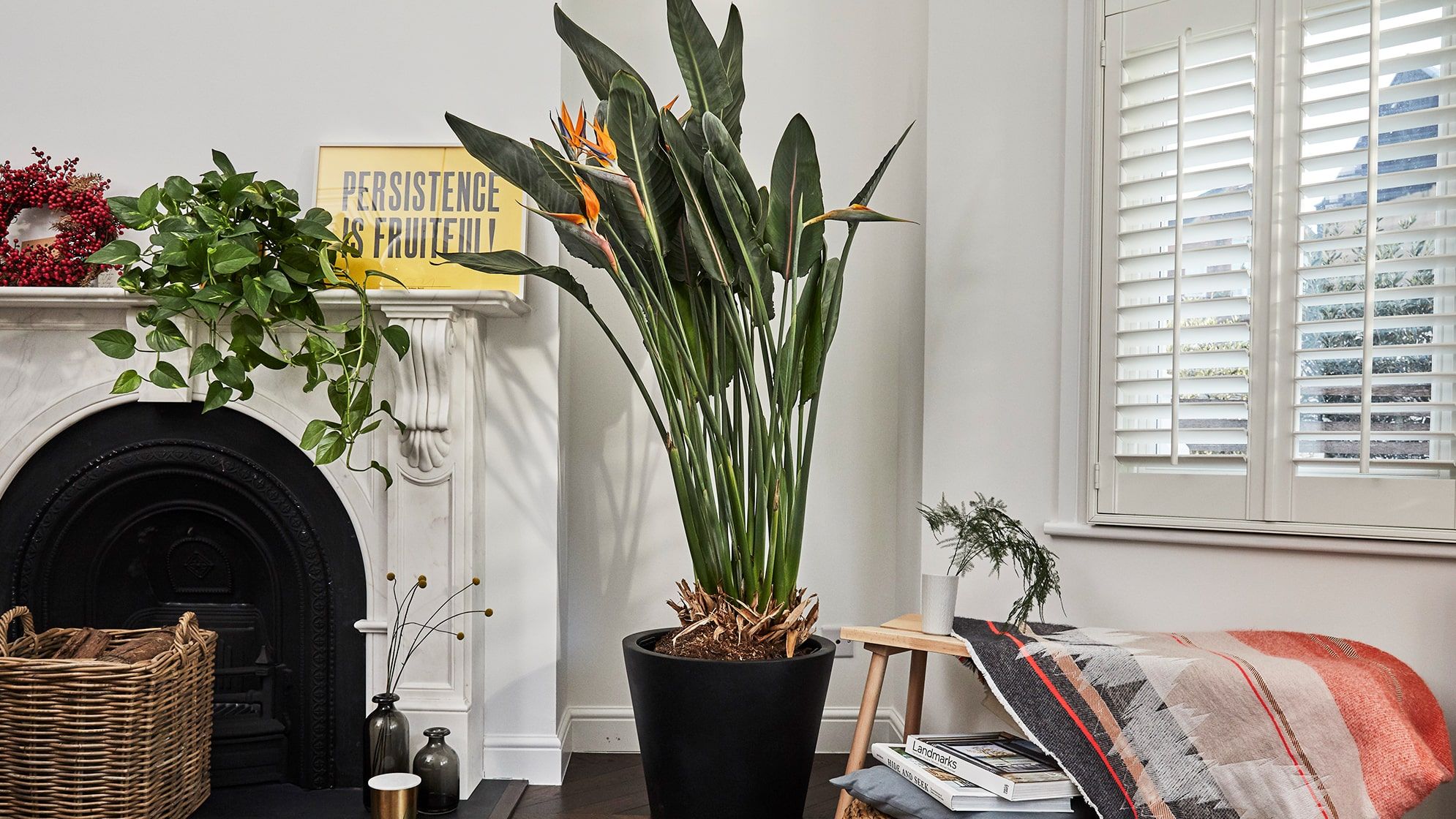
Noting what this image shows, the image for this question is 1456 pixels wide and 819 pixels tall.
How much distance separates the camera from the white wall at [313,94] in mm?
2408

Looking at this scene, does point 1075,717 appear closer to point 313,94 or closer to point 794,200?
point 794,200

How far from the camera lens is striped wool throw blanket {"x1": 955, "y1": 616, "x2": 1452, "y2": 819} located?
4.69 ft

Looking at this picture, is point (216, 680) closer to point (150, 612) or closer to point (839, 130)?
point (150, 612)

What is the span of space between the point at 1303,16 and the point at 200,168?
2.63m

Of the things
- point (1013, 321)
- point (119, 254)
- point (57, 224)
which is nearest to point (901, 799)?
point (1013, 321)

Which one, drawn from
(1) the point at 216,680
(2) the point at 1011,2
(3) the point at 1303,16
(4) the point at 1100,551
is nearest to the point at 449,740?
(1) the point at 216,680

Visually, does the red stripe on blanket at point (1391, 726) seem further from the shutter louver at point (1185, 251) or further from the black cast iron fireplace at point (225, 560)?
the black cast iron fireplace at point (225, 560)

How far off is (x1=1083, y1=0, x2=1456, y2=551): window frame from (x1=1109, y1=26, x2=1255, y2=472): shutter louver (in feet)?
0.11

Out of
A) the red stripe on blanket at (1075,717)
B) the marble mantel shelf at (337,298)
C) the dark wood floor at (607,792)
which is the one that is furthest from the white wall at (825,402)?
the red stripe on blanket at (1075,717)

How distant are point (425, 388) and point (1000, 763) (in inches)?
60.2

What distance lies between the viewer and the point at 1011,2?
227 cm

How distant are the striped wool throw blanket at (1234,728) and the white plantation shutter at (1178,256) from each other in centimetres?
48

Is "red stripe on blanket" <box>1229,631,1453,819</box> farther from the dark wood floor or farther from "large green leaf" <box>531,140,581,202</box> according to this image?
"large green leaf" <box>531,140,581,202</box>

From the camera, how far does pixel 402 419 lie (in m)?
2.23
